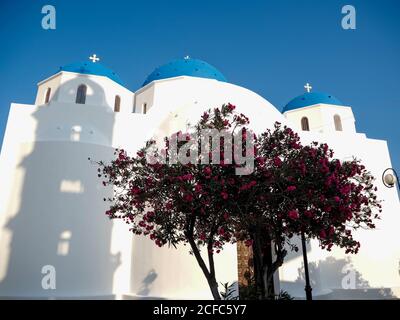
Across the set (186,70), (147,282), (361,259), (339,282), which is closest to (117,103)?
(186,70)

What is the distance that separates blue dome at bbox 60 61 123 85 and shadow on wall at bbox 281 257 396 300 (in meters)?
12.7

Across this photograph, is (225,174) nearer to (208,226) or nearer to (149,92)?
(208,226)

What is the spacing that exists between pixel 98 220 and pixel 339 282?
10360 millimetres

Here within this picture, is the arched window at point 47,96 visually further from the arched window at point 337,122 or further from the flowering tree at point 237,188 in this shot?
the arched window at point 337,122

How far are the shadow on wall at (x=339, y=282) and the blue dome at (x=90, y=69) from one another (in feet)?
41.6

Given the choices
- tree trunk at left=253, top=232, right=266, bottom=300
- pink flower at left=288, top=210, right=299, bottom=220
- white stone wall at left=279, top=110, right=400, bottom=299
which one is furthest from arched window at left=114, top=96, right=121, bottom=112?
pink flower at left=288, top=210, right=299, bottom=220

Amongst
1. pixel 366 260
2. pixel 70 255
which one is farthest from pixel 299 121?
pixel 70 255

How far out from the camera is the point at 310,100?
18828mm

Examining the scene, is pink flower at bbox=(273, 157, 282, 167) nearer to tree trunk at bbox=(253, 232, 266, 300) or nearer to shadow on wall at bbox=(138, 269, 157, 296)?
tree trunk at bbox=(253, 232, 266, 300)

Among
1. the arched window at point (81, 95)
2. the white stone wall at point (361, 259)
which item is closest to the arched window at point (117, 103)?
the arched window at point (81, 95)

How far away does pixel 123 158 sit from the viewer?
20.7 ft

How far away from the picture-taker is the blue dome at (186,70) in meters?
15.5

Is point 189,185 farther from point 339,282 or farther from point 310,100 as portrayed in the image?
point 310,100

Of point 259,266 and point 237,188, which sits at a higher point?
point 237,188
